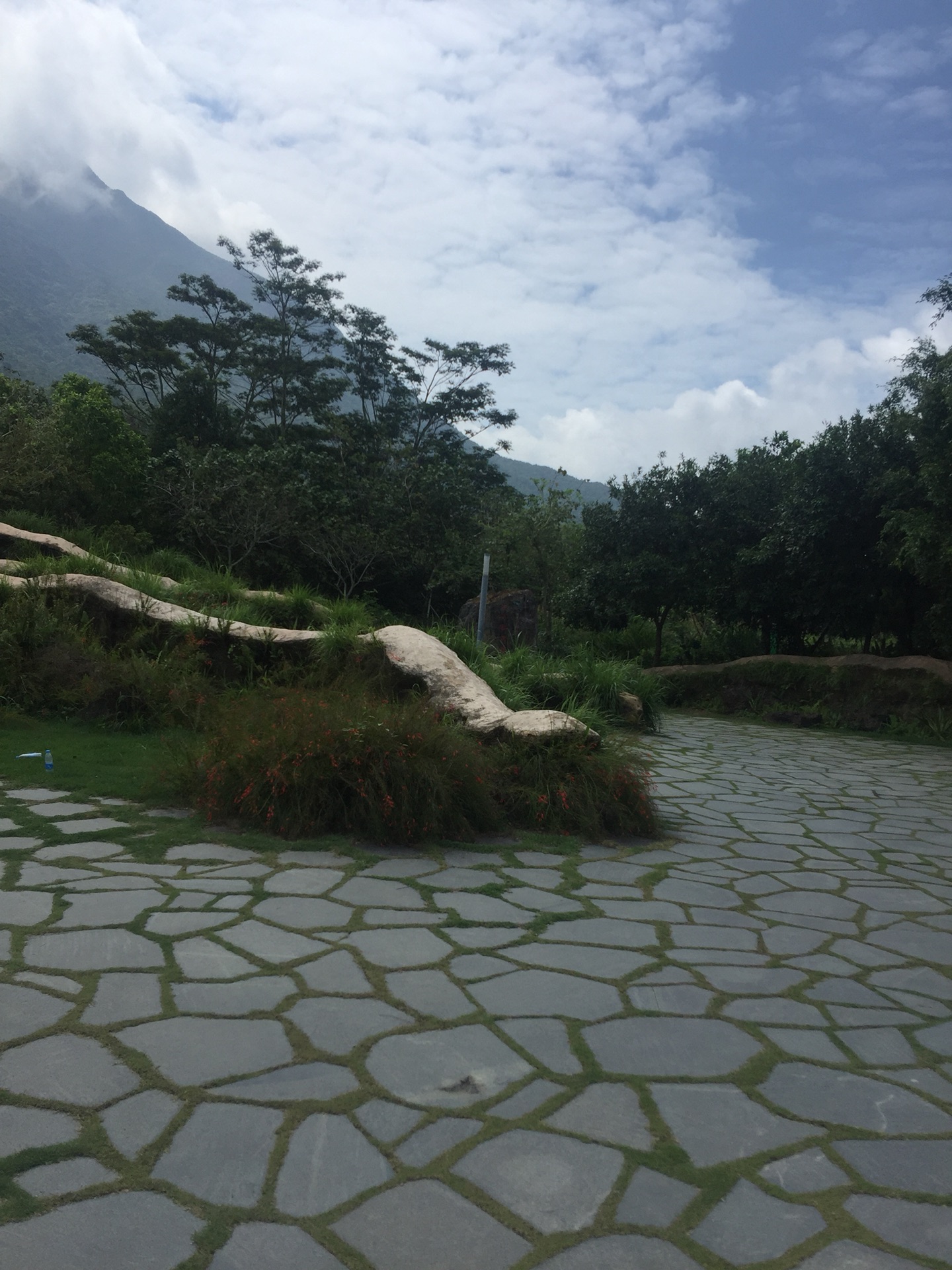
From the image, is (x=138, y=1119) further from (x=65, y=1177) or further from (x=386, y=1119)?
(x=386, y=1119)

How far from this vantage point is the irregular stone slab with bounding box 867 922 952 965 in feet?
11.5

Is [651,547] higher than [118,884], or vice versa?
[651,547]

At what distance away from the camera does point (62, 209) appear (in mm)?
129500

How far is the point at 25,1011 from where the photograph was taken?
2.52 metres

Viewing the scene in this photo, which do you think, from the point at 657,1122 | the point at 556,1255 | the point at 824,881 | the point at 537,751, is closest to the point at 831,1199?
the point at 657,1122

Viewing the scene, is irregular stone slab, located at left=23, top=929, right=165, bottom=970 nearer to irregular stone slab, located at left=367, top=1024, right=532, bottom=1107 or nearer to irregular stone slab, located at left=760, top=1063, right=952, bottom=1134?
irregular stone slab, located at left=367, top=1024, right=532, bottom=1107

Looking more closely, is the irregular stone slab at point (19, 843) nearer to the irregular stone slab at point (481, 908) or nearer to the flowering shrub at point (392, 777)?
the flowering shrub at point (392, 777)

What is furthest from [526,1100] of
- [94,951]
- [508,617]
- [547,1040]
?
[508,617]

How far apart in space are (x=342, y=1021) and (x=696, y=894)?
7.05ft

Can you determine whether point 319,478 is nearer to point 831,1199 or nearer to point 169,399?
point 169,399

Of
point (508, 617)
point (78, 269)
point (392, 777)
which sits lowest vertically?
point (392, 777)

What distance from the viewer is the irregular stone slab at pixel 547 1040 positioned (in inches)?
96.6

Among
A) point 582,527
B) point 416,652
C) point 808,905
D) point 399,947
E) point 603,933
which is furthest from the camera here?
point 582,527

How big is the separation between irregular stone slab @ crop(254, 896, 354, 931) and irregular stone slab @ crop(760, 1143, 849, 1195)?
1850mm
